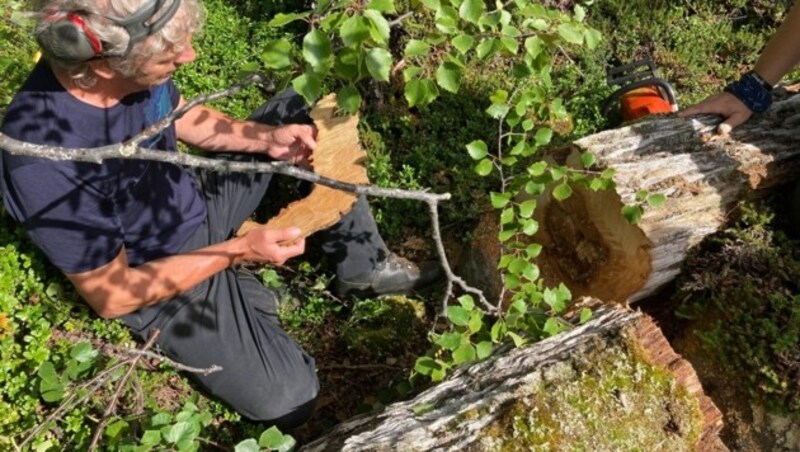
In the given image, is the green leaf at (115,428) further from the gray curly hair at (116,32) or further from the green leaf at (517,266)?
the green leaf at (517,266)

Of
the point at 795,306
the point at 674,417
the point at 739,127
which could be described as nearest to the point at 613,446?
the point at 674,417

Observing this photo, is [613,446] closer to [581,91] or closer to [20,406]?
[20,406]

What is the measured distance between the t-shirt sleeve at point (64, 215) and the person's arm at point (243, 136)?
0.90 metres

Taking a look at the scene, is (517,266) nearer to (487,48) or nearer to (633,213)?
(633,213)

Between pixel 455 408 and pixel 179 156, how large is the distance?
45.1 inches

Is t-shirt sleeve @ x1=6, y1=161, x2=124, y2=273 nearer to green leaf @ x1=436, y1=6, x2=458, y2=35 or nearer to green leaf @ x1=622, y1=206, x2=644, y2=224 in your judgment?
green leaf @ x1=436, y1=6, x2=458, y2=35

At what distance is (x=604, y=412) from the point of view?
1.98m

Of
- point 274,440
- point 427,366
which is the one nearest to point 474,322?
point 427,366

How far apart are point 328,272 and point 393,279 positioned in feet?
1.32

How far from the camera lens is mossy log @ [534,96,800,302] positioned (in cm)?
283

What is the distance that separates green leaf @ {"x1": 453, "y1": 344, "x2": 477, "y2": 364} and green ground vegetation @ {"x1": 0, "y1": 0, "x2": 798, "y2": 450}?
15 millimetres

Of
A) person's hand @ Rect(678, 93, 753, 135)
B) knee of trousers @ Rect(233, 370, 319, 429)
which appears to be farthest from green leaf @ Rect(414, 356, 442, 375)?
person's hand @ Rect(678, 93, 753, 135)

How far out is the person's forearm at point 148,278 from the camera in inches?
97.5

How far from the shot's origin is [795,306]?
2580 millimetres
